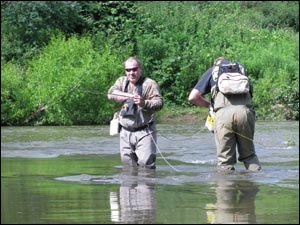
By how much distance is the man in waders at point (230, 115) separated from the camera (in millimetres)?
11117

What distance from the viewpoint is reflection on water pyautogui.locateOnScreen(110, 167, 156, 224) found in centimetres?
763

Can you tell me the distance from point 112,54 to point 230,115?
49.5 ft

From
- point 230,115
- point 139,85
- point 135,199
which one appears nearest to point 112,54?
point 139,85

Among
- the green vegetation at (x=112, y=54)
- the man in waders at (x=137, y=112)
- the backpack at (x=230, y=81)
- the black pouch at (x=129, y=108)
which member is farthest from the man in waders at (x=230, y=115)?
the green vegetation at (x=112, y=54)

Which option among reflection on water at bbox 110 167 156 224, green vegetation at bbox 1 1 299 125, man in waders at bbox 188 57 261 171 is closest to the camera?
reflection on water at bbox 110 167 156 224

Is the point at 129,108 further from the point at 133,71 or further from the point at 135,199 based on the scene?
the point at 135,199

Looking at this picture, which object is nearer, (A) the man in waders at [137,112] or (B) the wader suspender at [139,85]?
(A) the man in waders at [137,112]

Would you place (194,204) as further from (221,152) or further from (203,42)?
(203,42)

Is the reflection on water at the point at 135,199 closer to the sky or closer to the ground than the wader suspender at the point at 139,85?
closer to the ground

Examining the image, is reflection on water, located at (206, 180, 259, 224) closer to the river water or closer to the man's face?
the river water

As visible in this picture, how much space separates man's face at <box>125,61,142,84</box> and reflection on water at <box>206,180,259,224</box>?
6.18 feet

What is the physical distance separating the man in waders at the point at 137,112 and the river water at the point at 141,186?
0.26 metres

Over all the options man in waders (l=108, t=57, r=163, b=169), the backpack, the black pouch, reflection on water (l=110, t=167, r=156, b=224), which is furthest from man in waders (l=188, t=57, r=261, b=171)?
reflection on water (l=110, t=167, r=156, b=224)

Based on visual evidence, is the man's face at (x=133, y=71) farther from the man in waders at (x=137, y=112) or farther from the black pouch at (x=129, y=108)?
the black pouch at (x=129, y=108)
